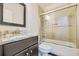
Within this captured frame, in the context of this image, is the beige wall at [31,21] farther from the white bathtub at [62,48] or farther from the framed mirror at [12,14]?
the white bathtub at [62,48]

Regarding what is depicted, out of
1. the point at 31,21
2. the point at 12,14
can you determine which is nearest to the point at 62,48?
the point at 31,21

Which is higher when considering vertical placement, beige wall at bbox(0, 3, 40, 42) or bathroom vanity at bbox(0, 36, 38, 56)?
beige wall at bbox(0, 3, 40, 42)

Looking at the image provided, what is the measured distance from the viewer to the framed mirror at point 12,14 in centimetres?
99

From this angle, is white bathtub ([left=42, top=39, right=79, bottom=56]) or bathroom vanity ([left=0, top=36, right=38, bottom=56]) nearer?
bathroom vanity ([left=0, top=36, right=38, bottom=56])

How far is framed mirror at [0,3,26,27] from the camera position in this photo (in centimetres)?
99

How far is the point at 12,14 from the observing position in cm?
106

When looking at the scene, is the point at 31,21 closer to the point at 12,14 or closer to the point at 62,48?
the point at 12,14

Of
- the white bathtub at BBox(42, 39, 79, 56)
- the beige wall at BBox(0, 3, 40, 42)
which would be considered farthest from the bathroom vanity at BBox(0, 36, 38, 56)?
the white bathtub at BBox(42, 39, 79, 56)

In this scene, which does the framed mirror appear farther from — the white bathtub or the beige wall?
the white bathtub

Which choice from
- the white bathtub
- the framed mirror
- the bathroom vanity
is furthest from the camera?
the white bathtub

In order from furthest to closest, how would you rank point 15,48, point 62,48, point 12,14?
1. point 62,48
2. point 12,14
3. point 15,48

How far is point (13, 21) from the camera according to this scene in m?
1.10

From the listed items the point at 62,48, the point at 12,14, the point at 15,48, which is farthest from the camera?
the point at 62,48

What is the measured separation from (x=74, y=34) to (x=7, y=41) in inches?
33.1
